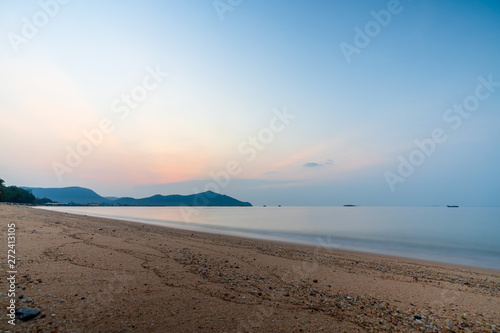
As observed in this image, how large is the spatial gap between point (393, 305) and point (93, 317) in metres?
7.46

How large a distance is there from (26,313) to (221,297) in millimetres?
4035

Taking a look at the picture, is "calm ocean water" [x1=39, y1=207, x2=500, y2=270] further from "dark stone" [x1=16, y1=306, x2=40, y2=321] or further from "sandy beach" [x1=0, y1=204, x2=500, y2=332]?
"dark stone" [x1=16, y1=306, x2=40, y2=321]

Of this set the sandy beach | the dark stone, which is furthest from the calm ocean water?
the dark stone

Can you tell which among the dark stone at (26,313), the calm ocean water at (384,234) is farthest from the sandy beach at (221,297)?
the calm ocean water at (384,234)

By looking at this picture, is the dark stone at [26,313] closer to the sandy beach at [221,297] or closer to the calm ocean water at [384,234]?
the sandy beach at [221,297]

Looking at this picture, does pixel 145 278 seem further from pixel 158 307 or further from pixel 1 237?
pixel 1 237

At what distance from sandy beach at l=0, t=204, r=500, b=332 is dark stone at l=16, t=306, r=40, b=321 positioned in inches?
3.9

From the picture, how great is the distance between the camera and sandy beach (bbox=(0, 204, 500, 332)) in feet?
16.5

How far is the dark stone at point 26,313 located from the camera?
441cm

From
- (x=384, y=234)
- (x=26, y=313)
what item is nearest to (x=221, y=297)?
(x=26, y=313)

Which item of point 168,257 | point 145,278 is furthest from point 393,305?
point 168,257

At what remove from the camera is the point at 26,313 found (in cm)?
447

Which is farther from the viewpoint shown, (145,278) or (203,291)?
(145,278)

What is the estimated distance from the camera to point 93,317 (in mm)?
4844
